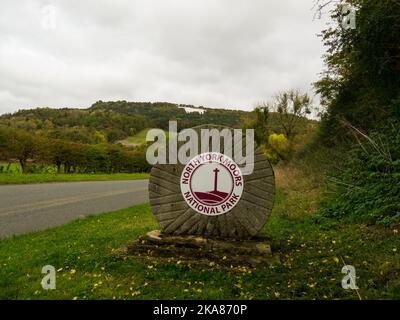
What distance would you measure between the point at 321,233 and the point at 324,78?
16.2 meters

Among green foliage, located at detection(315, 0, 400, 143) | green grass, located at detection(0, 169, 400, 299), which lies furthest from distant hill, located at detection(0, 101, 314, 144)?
green grass, located at detection(0, 169, 400, 299)

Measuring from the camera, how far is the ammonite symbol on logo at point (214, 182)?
5.35 m

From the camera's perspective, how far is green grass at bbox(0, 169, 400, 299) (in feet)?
13.1

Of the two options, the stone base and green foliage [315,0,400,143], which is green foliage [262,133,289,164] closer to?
green foliage [315,0,400,143]

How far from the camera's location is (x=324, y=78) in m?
20.8

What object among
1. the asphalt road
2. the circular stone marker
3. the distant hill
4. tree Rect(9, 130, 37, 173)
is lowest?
the asphalt road

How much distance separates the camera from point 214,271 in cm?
470

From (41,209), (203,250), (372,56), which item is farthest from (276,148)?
(203,250)

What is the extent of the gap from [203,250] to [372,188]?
4.39 metres

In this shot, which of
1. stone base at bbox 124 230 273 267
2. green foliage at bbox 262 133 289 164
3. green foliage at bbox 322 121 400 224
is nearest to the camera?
stone base at bbox 124 230 273 267

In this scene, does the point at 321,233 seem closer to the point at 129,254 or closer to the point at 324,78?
the point at 129,254

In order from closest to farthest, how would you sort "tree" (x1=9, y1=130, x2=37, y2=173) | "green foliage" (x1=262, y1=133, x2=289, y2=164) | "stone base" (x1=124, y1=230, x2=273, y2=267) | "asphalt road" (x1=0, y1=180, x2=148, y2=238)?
"stone base" (x1=124, y1=230, x2=273, y2=267) < "asphalt road" (x1=0, y1=180, x2=148, y2=238) < "tree" (x1=9, y1=130, x2=37, y2=173) < "green foliage" (x1=262, y1=133, x2=289, y2=164)

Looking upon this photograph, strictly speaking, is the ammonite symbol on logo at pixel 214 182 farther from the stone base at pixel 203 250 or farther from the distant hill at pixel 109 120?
the distant hill at pixel 109 120
